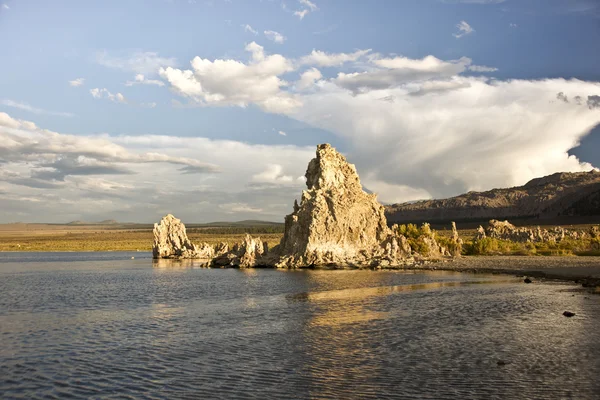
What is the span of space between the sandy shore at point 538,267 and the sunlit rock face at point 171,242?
4261cm

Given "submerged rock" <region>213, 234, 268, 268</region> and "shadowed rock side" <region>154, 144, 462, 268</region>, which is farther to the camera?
"submerged rock" <region>213, 234, 268, 268</region>

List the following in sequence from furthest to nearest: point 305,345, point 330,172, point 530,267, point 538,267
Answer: point 330,172 < point 530,267 < point 538,267 < point 305,345

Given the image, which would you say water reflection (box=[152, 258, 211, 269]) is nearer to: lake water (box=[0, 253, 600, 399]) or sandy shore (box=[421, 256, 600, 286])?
sandy shore (box=[421, 256, 600, 286])

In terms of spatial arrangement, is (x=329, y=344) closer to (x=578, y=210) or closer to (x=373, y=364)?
(x=373, y=364)

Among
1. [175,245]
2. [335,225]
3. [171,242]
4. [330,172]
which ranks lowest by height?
[175,245]

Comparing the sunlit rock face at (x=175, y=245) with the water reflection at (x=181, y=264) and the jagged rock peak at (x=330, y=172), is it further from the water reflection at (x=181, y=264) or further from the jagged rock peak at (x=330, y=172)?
the jagged rock peak at (x=330, y=172)

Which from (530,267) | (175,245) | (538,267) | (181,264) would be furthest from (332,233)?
(175,245)

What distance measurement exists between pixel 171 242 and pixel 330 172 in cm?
3838

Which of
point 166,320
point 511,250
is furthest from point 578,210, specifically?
point 166,320

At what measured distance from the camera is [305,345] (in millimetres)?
19047

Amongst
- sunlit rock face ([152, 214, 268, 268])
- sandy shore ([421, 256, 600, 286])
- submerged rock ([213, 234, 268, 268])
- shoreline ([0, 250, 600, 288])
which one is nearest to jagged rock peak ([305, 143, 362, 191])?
submerged rock ([213, 234, 268, 268])

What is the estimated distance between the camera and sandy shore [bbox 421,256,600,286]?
142ft

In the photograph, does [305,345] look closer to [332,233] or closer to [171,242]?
[332,233]

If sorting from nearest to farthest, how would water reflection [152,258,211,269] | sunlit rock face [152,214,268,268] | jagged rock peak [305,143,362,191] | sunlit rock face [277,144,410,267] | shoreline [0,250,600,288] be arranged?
shoreline [0,250,600,288], sunlit rock face [277,144,410,267], jagged rock peak [305,143,362,191], water reflection [152,258,211,269], sunlit rock face [152,214,268,268]
